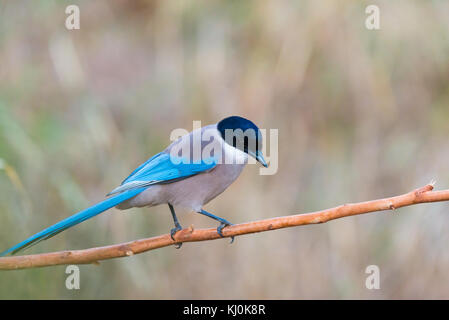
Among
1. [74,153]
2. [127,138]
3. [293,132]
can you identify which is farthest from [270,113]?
[74,153]

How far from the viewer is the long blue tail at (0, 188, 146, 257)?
2205mm

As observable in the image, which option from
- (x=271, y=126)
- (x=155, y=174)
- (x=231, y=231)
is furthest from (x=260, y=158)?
(x=271, y=126)

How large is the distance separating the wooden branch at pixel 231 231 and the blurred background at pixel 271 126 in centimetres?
188

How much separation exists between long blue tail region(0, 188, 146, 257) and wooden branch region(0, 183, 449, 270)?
45 mm

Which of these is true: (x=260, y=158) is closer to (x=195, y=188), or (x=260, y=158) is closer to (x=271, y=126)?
(x=195, y=188)

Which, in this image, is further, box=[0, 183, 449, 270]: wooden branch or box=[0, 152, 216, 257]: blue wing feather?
box=[0, 152, 216, 257]: blue wing feather

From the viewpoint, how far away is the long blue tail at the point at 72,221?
2205 mm

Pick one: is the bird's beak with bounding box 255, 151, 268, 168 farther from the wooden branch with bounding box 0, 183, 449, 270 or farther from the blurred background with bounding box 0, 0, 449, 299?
the blurred background with bounding box 0, 0, 449, 299

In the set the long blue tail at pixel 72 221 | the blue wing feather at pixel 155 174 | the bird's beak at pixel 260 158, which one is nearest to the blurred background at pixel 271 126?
the blue wing feather at pixel 155 174

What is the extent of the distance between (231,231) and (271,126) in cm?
230

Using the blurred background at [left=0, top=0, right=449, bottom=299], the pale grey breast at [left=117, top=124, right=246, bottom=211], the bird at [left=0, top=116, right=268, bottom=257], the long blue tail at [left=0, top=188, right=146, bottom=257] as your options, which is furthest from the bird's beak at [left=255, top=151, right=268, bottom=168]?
the blurred background at [left=0, top=0, right=449, bottom=299]

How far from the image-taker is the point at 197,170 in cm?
285

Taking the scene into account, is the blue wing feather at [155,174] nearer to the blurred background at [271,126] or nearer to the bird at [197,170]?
the bird at [197,170]

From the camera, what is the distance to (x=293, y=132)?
15.1 feet
